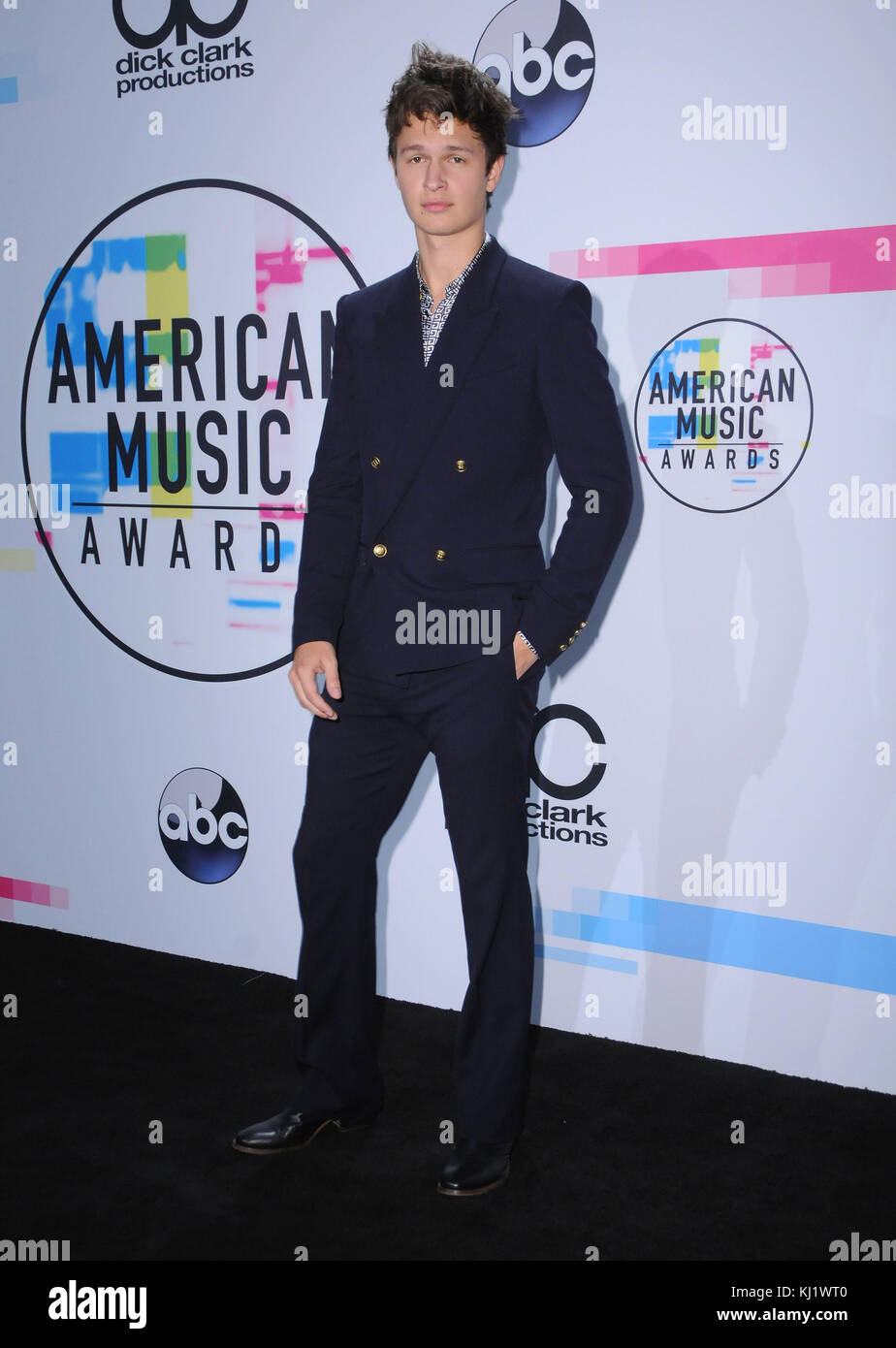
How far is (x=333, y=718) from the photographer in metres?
2.22

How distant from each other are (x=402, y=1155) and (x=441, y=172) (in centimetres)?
171

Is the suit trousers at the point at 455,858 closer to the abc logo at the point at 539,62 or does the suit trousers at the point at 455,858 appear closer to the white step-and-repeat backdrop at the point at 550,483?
the white step-and-repeat backdrop at the point at 550,483

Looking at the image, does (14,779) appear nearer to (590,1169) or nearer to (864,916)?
(590,1169)

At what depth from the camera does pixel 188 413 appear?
10.4 feet

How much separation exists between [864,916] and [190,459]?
1.93m

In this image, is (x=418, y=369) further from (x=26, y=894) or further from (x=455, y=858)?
(x=26, y=894)

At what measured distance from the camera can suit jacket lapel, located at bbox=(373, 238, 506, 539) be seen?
2.11 metres

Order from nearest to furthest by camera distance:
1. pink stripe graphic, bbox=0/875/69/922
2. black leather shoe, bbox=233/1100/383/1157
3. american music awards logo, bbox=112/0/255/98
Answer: black leather shoe, bbox=233/1100/383/1157 < american music awards logo, bbox=112/0/255/98 < pink stripe graphic, bbox=0/875/69/922

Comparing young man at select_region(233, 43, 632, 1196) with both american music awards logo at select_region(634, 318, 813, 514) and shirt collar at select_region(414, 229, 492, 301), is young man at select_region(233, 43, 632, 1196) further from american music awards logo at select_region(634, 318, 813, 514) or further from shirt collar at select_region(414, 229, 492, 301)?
american music awards logo at select_region(634, 318, 813, 514)

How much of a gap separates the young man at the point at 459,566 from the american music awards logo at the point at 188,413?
802 mm

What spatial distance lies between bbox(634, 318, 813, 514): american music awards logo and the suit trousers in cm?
66

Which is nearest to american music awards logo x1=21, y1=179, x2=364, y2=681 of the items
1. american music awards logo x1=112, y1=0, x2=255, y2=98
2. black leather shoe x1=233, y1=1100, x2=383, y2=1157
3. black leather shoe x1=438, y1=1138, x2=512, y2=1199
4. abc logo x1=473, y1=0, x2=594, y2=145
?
american music awards logo x1=112, y1=0, x2=255, y2=98

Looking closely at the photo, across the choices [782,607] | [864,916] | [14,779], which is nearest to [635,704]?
[782,607]

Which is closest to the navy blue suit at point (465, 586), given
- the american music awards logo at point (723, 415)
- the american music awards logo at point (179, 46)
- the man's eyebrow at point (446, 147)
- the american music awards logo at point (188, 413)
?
the man's eyebrow at point (446, 147)
